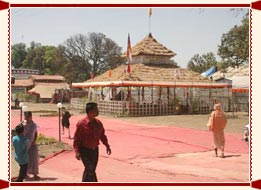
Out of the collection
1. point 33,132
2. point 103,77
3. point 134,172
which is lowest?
point 134,172

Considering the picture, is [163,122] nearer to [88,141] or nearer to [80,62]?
[80,62]

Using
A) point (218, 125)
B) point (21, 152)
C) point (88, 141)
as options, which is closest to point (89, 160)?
point (88, 141)

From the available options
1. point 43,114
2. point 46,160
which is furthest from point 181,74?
point 46,160

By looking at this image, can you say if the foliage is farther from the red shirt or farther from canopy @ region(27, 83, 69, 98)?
the red shirt

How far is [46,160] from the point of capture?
8305mm

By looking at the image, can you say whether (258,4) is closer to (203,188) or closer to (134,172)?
(203,188)

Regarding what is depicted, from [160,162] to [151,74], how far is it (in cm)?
1351

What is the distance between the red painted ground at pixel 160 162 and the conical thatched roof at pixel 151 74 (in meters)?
8.65

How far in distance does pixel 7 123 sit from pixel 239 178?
3875mm

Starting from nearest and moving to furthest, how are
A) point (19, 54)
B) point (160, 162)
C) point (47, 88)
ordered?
point (160, 162), point (19, 54), point (47, 88)

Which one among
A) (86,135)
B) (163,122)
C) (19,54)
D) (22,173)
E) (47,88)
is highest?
(19,54)

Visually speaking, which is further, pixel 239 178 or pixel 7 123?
pixel 239 178

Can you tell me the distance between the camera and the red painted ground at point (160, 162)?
7004 millimetres

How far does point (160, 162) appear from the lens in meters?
8.38
